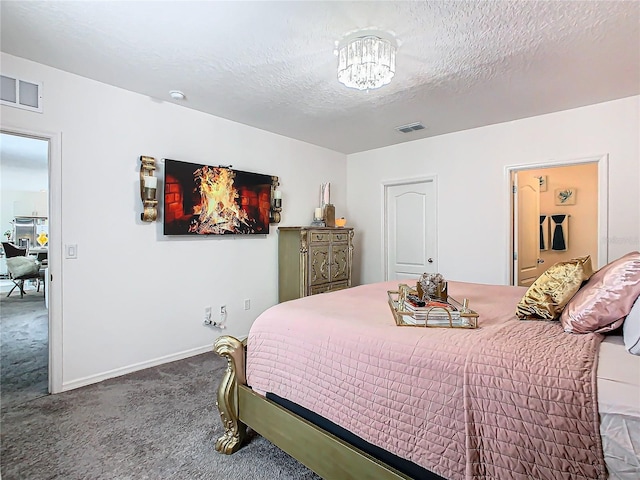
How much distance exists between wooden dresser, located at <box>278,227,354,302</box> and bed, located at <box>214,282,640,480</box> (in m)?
2.05

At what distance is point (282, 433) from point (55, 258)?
7.29ft

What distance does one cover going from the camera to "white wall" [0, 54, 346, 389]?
8.59 ft

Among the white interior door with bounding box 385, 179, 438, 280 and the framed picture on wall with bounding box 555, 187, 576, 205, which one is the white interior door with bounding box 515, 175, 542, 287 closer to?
the framed picture on wall with bounding box 555, 187, 576, 205

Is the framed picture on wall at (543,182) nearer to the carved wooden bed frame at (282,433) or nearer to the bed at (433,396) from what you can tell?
the bed at (433,396)

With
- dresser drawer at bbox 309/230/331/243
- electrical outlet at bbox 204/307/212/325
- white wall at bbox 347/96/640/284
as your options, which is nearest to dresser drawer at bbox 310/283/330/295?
dresser drawer at bbox 309/230/331/243

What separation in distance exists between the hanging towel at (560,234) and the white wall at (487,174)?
5.51 ft

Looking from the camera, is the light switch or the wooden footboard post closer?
the wooden footboard post

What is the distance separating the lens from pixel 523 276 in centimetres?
397

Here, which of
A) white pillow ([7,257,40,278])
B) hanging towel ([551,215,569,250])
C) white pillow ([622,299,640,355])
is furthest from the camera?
white pillow ([7,257,40,278])

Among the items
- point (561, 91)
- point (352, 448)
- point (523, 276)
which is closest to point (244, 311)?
point (352, 448)

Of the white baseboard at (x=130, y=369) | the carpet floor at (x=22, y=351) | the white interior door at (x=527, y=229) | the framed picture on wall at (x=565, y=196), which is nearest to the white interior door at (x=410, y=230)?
the white interior door at (x=527, y=229)

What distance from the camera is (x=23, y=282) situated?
6.77 meters

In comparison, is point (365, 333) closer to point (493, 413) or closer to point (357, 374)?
point (357, 374)

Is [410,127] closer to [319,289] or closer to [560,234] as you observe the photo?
[319,289]
